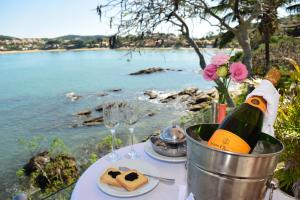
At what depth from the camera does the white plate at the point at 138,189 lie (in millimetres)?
1106

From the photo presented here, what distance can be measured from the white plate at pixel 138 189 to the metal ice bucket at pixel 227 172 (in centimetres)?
33

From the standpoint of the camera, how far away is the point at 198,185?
83cm

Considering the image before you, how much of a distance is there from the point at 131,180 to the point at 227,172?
526 millimetres

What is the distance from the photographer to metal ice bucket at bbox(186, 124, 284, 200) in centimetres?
72

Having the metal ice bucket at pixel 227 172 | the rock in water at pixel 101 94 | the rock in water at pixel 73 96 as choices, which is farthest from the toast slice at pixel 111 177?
the rock in water at pixel 101 94

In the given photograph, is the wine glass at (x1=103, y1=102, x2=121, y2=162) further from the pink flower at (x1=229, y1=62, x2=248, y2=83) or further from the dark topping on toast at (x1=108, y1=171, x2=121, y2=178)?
the pink flower at (x1=229, y1=62, x2=248, y2=83)

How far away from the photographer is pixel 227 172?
74 cm

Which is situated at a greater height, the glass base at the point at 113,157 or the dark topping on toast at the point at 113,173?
the dark topping on toast at the point at 113,173

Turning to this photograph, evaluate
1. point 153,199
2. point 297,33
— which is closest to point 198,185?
point 153,199

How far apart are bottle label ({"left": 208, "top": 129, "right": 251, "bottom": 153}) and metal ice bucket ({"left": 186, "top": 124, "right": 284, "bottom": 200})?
10cm

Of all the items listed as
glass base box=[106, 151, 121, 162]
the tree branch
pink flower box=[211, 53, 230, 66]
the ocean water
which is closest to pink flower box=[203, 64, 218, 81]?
pink flower box=[211, 53, 230, 66]

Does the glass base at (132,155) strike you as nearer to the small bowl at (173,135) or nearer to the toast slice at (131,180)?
the small bowl at (173,135)

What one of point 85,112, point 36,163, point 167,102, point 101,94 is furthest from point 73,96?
point 36,163

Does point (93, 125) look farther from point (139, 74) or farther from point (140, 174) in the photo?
point (139, 74)
